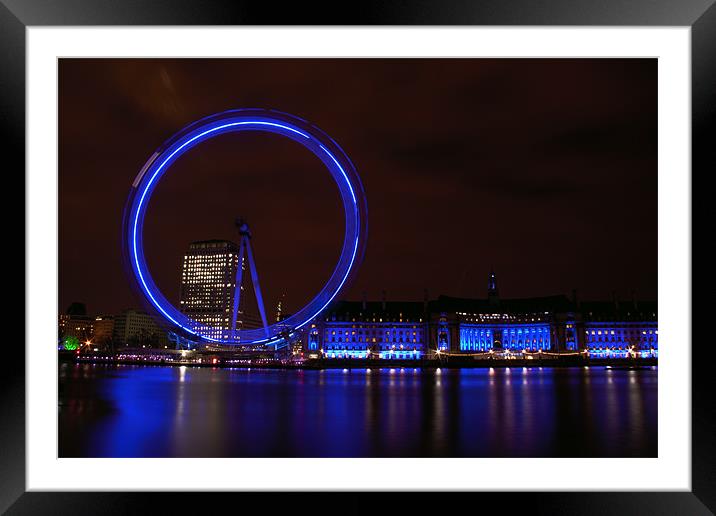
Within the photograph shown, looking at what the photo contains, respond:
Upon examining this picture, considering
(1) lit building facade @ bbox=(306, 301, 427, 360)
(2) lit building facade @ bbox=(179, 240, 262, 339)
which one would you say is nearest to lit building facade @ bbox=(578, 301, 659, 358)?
(1) lit building facade @ bbox=(306, 301, 427, 360)

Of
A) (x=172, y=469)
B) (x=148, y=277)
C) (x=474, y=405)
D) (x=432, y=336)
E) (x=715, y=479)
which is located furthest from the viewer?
(x=432, y=336)

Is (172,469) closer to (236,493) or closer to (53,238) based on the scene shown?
(236,493)

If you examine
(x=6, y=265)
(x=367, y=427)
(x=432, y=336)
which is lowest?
(x=432, y=336)

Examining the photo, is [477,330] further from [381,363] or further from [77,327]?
[77,327]

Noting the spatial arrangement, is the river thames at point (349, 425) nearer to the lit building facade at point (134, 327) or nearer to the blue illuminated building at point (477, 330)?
the blue illuminated building at point (477, 330)

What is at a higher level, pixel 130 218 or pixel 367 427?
pixel 130 218
